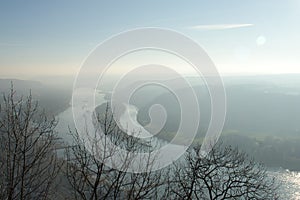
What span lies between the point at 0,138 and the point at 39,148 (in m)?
0.60

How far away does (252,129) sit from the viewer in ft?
175

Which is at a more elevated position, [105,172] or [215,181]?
[105,172]

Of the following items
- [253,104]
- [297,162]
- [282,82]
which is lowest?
[297,162]

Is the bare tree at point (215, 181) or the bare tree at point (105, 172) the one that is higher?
the bare tree at point (105, 172)

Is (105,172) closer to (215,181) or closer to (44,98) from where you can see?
(215,181)

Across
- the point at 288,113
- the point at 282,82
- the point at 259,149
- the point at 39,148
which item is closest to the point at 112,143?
the point at 39,148

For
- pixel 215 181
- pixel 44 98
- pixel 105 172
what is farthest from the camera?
pixel 44 98

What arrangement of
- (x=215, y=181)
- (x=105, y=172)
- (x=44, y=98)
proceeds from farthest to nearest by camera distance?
1. (x=44, y=98)
2. (x=215, y=181)
3. (x=105, y=172)

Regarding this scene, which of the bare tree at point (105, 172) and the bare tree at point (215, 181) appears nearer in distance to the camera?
the bare tree at point (105, 172)

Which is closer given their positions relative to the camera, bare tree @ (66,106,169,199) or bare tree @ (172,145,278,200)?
bare tree @ (66,106,169,199)

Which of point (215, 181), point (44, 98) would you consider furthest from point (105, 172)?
point (44, 98)

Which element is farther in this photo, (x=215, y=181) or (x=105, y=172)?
(x=215, y=181)

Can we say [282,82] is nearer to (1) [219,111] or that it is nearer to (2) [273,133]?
(2) [273,133]

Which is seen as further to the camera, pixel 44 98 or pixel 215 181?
pixel 44 98
